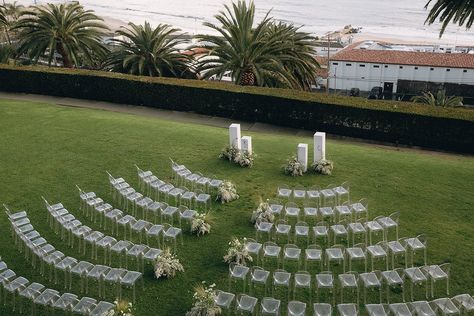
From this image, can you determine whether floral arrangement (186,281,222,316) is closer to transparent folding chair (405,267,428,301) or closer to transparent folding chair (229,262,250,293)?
transparent folding chair (229,262,250,293)

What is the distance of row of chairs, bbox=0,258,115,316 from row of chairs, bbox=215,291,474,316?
255 centimetres

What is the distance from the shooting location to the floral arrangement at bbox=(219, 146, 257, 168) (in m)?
18.8

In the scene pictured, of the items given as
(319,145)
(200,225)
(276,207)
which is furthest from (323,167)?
(200,225)

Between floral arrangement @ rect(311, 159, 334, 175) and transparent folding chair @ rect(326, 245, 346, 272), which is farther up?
floral arrangement @ rect(311, 159, 334, 175)

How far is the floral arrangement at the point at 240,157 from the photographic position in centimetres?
1884

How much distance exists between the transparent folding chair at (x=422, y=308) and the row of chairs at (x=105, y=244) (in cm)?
602

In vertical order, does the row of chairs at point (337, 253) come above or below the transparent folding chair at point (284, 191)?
below

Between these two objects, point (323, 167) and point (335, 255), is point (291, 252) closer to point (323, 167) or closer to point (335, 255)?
point (335, 255)

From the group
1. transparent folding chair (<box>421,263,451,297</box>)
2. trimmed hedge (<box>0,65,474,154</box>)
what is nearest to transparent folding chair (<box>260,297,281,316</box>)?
transparent folding chair (<box>421,263,451,297</box>)

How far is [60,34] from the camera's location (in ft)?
101

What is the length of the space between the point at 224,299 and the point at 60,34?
81.5 feet

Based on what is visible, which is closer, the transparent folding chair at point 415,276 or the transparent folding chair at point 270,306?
the transparent folding chair at point 270,306

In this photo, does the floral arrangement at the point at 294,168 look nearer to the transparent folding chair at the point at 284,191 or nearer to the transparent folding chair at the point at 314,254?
the transparent folding chair at the point at 284,191

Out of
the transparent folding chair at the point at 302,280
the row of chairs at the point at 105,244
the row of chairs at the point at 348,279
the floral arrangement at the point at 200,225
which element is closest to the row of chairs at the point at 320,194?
the floral arrangement at the point at 200,225
